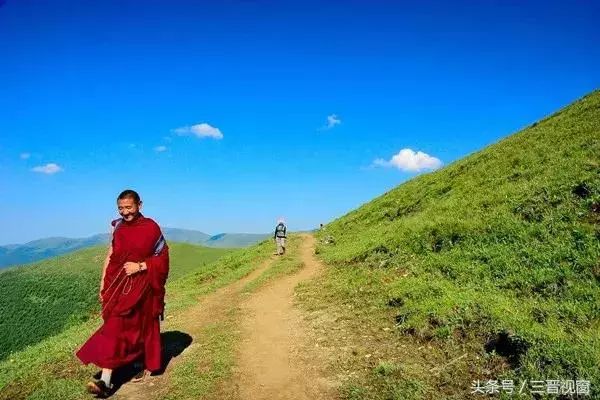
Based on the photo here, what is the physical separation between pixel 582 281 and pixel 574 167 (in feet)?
35.5

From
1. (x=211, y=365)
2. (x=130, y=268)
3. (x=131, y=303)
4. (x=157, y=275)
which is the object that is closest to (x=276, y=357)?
(x=211, y=365)

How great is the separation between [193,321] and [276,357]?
5.73 metres

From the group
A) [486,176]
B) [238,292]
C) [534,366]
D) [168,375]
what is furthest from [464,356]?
[486,176]

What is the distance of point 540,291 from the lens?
11.0m

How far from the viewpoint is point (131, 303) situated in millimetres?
8375

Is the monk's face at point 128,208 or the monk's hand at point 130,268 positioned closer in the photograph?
the monk's hand at point 130,268

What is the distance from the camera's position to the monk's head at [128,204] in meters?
8.45

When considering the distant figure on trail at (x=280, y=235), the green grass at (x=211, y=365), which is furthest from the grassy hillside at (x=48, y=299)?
the green grass at (x=211, y=365)

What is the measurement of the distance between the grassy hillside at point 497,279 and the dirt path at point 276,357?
110 centimetres

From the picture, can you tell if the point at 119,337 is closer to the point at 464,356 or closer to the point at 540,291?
the point at 464,356

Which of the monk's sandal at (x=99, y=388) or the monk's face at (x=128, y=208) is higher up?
the monk's face at (x=128, y=208)

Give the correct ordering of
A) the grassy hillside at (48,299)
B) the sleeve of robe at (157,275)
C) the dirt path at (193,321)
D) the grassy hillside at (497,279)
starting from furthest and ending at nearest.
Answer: the grassy hillside at (48,299) → the sleeve of robe at (157,275) → the dirt path at (193,321) → the grassy hillside at (497,279)

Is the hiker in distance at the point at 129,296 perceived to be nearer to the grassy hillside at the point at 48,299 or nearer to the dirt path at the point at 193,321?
the dirt path at the point at 193,321

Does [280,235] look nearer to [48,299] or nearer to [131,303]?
[48,299]
